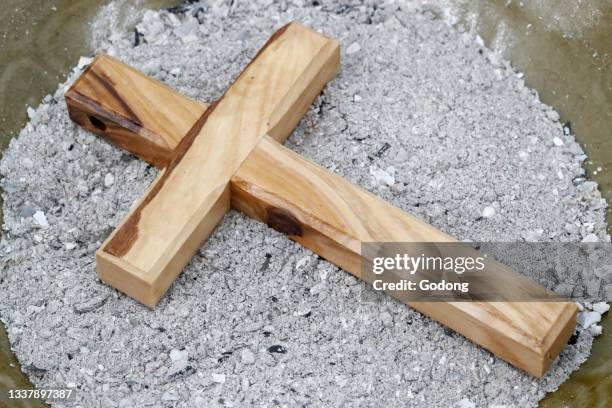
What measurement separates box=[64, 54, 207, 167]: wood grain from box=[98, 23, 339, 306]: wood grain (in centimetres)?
4

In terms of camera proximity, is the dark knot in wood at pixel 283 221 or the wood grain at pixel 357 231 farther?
the dark knot in wood at pixel 283 221

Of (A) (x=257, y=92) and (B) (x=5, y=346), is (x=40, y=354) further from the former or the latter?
(A) (x=257, y=92)

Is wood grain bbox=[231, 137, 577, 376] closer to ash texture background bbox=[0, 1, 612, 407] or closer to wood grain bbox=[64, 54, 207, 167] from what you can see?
ash texture background bbox=[0, 1, 612, 407]

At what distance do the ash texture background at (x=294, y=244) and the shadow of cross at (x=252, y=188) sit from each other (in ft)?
0.13

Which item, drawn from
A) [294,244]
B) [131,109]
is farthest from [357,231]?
[131,109]

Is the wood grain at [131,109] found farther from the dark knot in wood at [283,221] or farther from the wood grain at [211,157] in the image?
the dark knot in wood at [283,221]

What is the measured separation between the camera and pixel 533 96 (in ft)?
7.06

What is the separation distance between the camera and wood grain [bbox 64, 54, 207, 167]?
1976 millimetres

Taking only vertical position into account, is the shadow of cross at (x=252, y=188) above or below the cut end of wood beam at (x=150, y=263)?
above

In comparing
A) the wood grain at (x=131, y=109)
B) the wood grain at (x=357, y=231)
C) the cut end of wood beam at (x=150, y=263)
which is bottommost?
the cut end of wood beam at (x=150, y=263)

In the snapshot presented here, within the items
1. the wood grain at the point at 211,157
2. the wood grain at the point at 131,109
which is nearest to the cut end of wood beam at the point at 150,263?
the wood grain at the point at 211,157

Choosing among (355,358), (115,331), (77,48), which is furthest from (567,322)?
(77,48)

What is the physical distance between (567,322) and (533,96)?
19.6 inches

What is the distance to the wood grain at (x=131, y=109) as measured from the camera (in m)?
1.98
